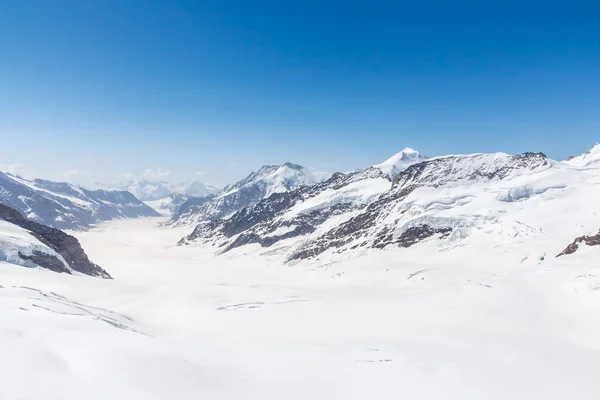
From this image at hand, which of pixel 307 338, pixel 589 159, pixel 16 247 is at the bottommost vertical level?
pixel 307 338

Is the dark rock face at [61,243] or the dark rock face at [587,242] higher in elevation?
the dark rock face at [587,242]

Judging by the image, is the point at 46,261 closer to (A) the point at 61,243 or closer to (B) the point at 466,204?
(A) the point at 61,243

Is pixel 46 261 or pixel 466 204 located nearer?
pixel 46 261

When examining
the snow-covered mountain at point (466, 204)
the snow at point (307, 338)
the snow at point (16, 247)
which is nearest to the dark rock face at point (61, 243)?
the snow at point (16, 247)

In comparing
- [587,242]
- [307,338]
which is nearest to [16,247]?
[307,338]

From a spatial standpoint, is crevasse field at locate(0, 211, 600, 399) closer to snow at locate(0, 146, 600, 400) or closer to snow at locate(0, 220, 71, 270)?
snow at locate(0, 146, 600, 400)

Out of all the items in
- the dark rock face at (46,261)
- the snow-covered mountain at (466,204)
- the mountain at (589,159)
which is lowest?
the dark rock face at (46,261)

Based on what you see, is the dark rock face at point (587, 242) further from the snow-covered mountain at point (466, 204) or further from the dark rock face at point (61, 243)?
the dark rock face at point (61, 243)

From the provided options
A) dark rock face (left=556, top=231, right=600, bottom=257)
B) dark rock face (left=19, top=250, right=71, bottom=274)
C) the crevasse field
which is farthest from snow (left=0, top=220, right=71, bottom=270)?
dark rock face (left=556, top=231, right=600, bottom=257)
